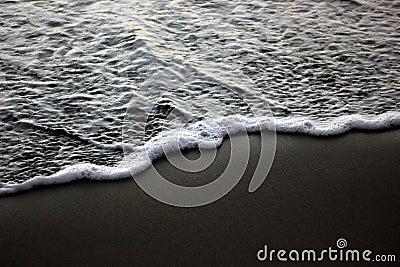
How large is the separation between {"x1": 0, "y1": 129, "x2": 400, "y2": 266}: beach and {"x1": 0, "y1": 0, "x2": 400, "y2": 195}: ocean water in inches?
5.4

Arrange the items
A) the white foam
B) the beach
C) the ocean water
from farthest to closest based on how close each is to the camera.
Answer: the ocean water → the white foam → the beach

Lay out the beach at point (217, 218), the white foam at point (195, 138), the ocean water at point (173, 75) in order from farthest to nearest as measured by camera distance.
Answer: the ocean water at point (173, 75), the white foam at point (195, 138), the beach at point (217, 218)

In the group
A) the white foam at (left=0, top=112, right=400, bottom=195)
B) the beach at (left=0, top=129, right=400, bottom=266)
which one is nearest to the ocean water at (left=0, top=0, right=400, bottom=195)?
the white foam at (left=0, top=112, right=400, bottom=195)

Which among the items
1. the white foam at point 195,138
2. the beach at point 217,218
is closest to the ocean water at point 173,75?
the white foam at point 195,138

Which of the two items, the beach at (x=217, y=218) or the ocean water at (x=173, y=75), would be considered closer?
the beach at (x=217, y=218)

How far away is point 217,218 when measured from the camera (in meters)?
2.24

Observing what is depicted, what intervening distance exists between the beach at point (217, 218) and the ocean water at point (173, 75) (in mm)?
136

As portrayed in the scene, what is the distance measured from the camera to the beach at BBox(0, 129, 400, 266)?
2109mm

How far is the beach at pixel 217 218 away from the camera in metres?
2.11

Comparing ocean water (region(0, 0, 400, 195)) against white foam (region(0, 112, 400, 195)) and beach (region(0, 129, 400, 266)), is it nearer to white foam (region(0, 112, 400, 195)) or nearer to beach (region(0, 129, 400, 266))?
white foam (region(0, 112, 400, 195))

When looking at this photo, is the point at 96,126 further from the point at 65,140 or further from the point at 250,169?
the point at 250,169

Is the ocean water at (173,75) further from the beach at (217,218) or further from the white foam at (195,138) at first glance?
the beach at (217,218)

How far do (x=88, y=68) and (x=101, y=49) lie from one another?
186 millimetres

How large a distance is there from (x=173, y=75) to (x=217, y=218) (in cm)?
94
